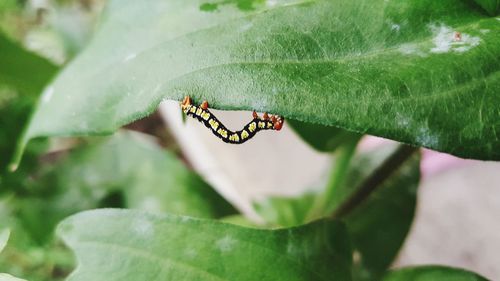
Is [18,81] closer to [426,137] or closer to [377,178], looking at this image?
[377,178]

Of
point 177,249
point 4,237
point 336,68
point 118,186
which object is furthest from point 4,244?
point 118,186

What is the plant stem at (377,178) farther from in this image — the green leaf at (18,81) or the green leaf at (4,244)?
the green leaf at (18,81)

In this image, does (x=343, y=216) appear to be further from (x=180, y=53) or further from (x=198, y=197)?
(x=180, y=53)

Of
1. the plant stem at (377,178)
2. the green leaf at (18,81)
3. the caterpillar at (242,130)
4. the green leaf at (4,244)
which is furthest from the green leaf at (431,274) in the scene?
the green leaf at (18,81)

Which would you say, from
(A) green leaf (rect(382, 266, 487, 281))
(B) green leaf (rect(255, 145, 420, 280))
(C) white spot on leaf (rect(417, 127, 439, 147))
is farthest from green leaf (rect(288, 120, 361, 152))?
(C) white spot on leaf (rect(417, 127, 439, 147))

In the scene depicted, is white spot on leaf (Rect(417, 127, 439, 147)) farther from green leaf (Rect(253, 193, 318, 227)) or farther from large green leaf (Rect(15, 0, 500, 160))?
green leaf (Rect(253, 193, 318, 227))

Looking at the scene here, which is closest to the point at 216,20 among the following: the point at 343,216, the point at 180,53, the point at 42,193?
the point at 180,53

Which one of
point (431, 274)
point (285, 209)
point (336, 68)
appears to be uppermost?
point (336, 68)
